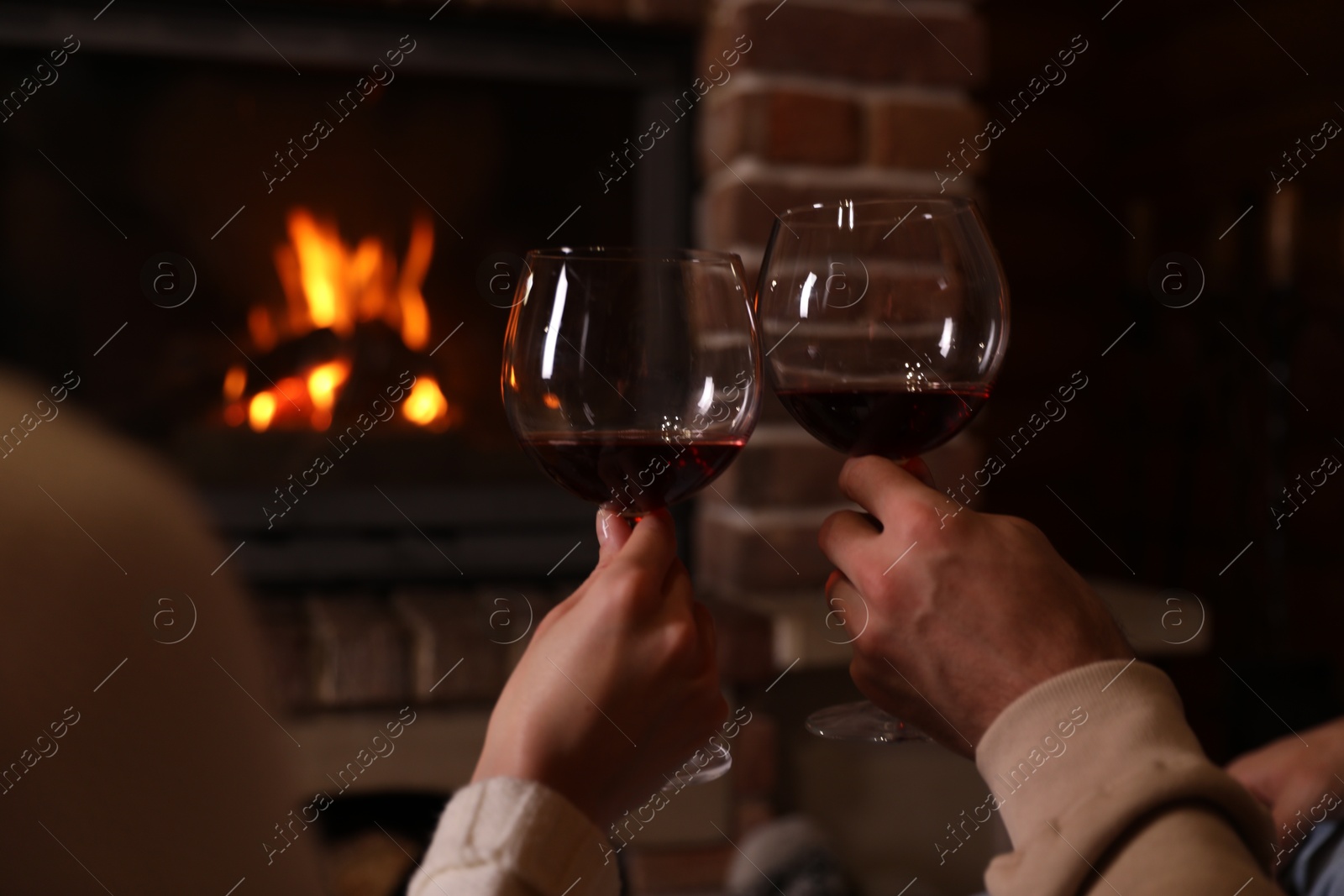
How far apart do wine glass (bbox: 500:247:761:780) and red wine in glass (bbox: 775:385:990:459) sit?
7cm

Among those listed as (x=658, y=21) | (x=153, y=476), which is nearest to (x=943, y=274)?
(x=153, y=476)

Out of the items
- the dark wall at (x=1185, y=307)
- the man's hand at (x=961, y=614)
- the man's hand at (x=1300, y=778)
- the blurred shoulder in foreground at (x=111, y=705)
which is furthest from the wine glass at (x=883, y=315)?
the dark wall at (x=1185, y=307)

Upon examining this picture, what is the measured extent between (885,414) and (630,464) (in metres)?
0.16

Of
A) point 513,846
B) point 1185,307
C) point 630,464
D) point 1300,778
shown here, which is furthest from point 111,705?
point 1185,307

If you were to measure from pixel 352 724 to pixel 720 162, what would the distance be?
0.89 m

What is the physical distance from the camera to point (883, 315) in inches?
28.1

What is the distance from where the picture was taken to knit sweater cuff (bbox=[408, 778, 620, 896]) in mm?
469

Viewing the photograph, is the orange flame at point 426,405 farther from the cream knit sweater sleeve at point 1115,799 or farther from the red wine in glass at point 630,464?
the cream knit sweater sleeve at point 1115,799

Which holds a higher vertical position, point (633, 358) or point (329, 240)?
point (329, 240)

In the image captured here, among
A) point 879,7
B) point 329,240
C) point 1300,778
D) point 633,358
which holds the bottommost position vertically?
point 1300,778

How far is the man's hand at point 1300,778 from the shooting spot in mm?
729

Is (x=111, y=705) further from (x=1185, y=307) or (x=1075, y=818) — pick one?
(x=1185, y=307)

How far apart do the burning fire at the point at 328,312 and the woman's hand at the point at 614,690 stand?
120 cm

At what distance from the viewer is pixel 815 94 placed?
1617mm
